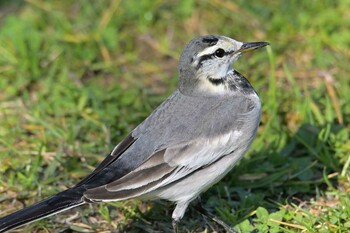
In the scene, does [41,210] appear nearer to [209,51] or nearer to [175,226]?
[175,226]

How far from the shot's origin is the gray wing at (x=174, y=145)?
5570 millimetres

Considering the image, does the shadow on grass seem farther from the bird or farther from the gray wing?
the gray wing

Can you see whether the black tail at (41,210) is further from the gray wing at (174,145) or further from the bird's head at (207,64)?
the bird's head at (207,64)

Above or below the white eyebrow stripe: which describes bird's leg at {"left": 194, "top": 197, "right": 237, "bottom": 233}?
below

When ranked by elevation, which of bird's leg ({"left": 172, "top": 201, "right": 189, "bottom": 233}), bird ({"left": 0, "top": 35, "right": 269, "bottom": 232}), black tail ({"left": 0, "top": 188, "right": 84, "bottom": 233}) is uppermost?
bird ({"left": 0, "top": 35, "right": 269, "bottom": 232})

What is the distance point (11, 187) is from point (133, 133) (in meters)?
1.40

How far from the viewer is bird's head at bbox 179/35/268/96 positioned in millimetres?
6129

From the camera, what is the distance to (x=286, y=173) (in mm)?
6723

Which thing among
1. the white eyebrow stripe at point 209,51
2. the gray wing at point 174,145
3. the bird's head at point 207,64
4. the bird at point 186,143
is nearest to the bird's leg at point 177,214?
the bird at point 186,143

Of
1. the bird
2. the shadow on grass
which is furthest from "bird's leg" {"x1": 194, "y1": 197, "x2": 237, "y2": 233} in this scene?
the bird

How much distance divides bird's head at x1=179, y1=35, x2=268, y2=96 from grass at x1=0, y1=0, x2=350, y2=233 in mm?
1042

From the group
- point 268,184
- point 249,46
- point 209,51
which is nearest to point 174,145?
point 209,51

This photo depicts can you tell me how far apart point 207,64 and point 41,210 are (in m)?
1.91

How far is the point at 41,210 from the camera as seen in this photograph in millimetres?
5312
